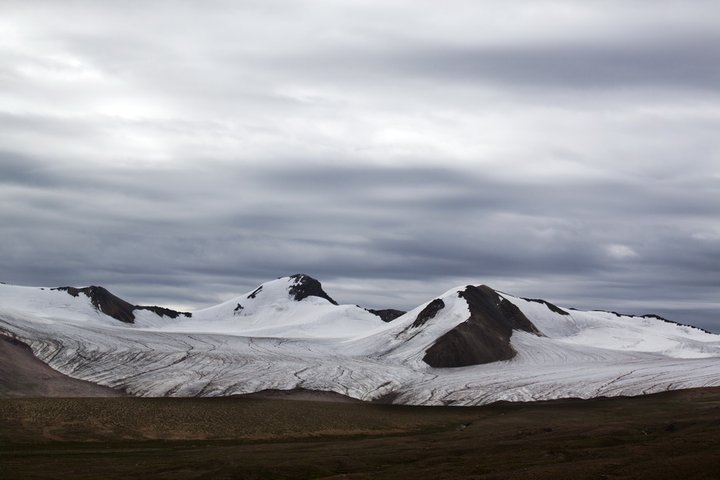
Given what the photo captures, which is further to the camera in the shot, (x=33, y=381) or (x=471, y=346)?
(x=471, y=346)

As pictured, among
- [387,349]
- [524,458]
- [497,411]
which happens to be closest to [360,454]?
[524,458]

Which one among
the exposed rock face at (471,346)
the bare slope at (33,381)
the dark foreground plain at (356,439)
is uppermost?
the exposed rock face at (471,346)

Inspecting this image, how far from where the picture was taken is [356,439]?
9794cm

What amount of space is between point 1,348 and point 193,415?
159ft

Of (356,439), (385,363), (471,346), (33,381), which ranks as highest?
(471,346)

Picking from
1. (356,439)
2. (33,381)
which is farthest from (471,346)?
(33,381)

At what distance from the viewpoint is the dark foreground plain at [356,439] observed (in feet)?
222

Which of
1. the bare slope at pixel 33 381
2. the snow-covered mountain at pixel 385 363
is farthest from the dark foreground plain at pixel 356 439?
the bare slope at pixel 33 381

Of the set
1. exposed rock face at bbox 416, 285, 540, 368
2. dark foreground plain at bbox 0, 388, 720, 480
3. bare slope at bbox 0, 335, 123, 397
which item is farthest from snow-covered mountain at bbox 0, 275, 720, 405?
dark foreground plain at bbox 0, 388, 720, 480

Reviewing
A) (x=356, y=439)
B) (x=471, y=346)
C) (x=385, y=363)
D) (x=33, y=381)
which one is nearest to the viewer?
(x=356, y=439)

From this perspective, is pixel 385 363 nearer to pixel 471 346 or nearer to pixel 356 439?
pixel 471 346

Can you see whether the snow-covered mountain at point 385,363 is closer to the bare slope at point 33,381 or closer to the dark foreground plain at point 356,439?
the bare slope at point 33,381

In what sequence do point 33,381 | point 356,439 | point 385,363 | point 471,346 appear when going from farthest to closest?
point 471,346 → point 385,363 → point 33,381 → point 356,439

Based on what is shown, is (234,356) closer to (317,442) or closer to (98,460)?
(317,442)
